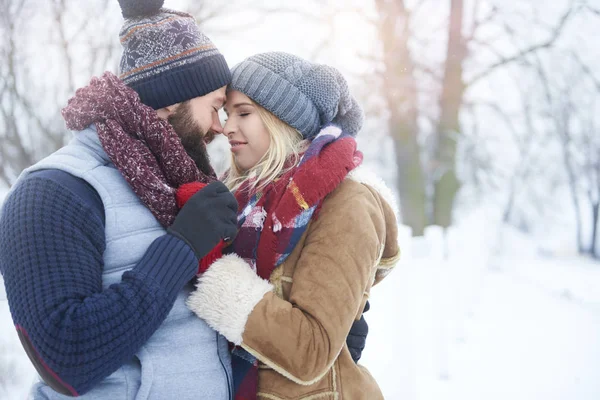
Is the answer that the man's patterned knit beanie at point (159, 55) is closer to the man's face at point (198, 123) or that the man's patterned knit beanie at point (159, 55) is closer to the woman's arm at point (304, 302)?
the man's face at point (198, 123)

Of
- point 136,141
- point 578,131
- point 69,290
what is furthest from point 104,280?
point 578,131

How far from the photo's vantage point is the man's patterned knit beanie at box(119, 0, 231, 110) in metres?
1.93

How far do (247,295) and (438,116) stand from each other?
1057 cm

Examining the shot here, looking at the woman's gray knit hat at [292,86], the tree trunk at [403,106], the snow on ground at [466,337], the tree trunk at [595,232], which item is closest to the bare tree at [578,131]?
the tree trunk at [595,232]

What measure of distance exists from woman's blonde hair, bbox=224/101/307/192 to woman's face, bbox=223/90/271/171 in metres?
0.03

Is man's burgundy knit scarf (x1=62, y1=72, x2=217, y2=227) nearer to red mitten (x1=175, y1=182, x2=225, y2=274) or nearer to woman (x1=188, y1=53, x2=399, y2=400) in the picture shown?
red mitten (x1=175, y1=182, x2=225, y2=274)

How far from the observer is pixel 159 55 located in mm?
1941

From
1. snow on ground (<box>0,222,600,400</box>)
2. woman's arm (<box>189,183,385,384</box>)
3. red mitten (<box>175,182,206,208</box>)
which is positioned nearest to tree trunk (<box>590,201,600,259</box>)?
snow on ground (<box>0,222,600,400</box>)

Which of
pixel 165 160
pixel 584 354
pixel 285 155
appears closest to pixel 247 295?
pixel 165 160

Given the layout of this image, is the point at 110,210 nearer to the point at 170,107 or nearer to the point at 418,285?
the point at 170,107

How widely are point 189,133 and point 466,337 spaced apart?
15.3ft

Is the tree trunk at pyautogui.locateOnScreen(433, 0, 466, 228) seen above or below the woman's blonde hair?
below

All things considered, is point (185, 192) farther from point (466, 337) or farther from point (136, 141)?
point (466, 337)

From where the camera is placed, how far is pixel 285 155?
2.18 meters
